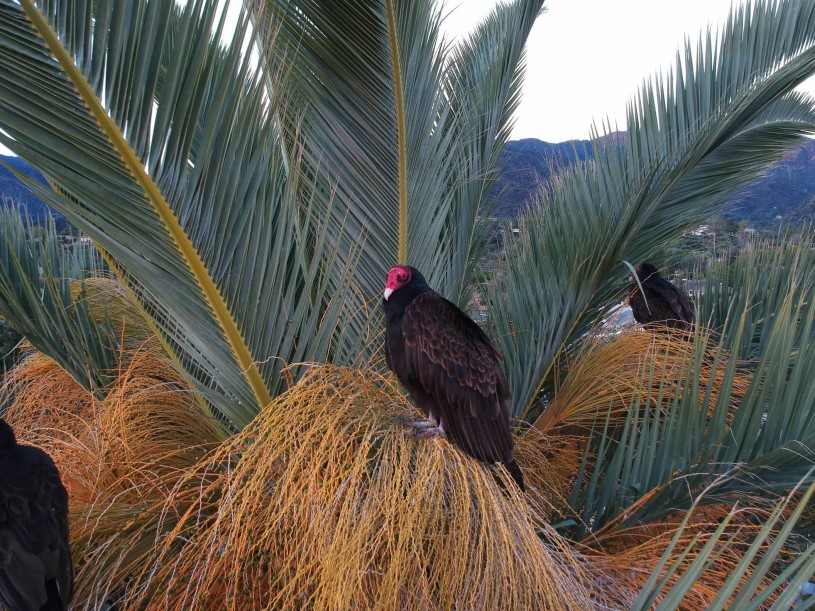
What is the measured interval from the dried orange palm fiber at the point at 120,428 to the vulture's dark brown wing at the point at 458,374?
66cm

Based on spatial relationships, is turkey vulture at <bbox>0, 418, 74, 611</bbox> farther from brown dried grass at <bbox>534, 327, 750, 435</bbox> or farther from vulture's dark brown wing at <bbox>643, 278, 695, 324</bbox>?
vulture's dark brown wing at <bbox>643, 278, 695, 324</bbox>

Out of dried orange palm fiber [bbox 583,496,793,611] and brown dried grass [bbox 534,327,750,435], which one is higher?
brown dried grass [bbox 534,327,750,435]

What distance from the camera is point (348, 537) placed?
1249mm

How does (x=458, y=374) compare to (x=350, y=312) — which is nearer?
(x=458, y=374)

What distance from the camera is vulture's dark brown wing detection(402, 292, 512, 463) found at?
5.79 feet

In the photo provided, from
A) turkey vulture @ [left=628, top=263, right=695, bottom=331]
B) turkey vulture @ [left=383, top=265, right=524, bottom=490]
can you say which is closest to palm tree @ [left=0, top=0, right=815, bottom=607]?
turkey vulture @ [left=383, top=265, right=524, bottom=490]

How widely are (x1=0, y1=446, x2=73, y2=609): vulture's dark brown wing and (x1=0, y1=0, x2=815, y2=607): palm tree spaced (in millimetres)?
105

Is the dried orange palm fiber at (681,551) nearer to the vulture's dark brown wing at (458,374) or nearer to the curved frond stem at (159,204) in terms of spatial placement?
the vulture's dark brown wing at (458,374)

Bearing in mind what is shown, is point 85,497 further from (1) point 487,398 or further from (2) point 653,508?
(2) point 653,508

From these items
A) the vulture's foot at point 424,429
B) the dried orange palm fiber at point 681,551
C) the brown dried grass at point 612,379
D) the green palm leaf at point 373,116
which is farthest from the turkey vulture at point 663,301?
the vulture's foot at point 424,429

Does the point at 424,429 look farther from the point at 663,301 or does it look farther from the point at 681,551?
the point at 663,301

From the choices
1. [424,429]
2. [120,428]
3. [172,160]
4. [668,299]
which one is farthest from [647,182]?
[120,428]

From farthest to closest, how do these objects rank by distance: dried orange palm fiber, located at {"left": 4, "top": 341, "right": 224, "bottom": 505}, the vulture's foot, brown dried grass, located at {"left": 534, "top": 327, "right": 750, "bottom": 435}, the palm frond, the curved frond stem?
brown dried grass, located at {"left": 534, "top": 327, "right": 750, "bottom": 435}, the palm frond, dried orange palm fiber, located at {"left": 4, "top": 341, "right": 224, "bottom": 505}, the vulture's foot, the curved frond stem

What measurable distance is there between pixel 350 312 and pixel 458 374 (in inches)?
20.8
